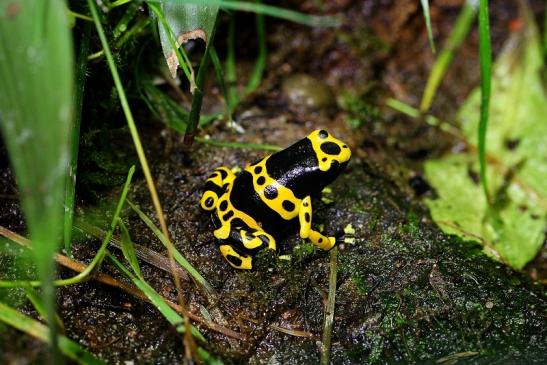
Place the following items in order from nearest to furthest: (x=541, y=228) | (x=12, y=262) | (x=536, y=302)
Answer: (x=12, y=262)
(x=536, y=302)
(x=541, y=228)

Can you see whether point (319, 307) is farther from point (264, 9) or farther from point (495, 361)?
point (264, 9)

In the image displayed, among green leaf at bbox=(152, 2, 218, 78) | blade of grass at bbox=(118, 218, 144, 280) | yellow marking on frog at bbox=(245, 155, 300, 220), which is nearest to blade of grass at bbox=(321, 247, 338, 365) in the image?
yellow marking on frog at bbox=(245, 155, 300, 220)

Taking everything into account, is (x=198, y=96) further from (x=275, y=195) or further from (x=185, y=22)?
(x=275, y=195)

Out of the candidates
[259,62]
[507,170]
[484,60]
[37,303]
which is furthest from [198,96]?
[507,170]

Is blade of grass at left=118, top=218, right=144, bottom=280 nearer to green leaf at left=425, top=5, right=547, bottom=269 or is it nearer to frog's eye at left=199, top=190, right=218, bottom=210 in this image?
frog's eye at left=199, top=190, right=218, bottom=210

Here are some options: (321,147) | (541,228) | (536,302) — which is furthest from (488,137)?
(321,147)

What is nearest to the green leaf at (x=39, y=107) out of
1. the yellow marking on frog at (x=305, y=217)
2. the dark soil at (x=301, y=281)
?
the dark soil at (x=301, y=281)

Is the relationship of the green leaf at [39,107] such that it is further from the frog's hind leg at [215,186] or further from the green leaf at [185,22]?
the frog's hind leg at [215,186]
